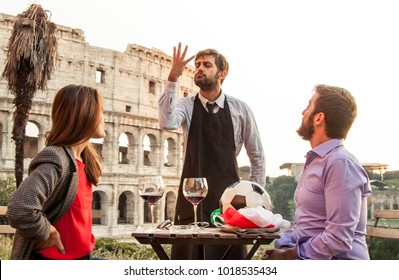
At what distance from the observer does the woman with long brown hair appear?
8.05 feet

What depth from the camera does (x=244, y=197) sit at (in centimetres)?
316

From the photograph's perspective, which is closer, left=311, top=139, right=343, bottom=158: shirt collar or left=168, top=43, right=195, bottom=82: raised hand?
left=311, top=139, right=343, bottom=158: shirt collar

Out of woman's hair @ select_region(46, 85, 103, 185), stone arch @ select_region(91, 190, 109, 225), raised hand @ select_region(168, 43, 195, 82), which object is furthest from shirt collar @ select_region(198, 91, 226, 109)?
stone arch @ select_region(91, 190, 109, 225)

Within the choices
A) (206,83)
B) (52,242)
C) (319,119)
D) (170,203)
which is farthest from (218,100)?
(170,203)

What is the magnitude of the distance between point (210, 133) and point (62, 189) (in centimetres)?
191

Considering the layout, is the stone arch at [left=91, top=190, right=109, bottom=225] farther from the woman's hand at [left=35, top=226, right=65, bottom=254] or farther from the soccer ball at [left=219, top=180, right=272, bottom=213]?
the woman's hand at [left=35, top=226, right=65, bottom=254]

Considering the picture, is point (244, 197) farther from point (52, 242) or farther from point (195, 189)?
point (52, 242)

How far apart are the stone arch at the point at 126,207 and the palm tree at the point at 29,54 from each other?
14791 mm

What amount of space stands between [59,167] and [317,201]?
138cm

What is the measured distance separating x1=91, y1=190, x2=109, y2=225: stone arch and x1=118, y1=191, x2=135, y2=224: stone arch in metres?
1.61

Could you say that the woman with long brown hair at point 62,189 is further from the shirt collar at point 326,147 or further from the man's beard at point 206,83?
the man's beard at point 206,83

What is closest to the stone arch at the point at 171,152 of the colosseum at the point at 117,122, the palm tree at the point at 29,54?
the colosseum at the point at 117,122

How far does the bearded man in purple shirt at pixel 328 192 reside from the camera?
266 centimetres
